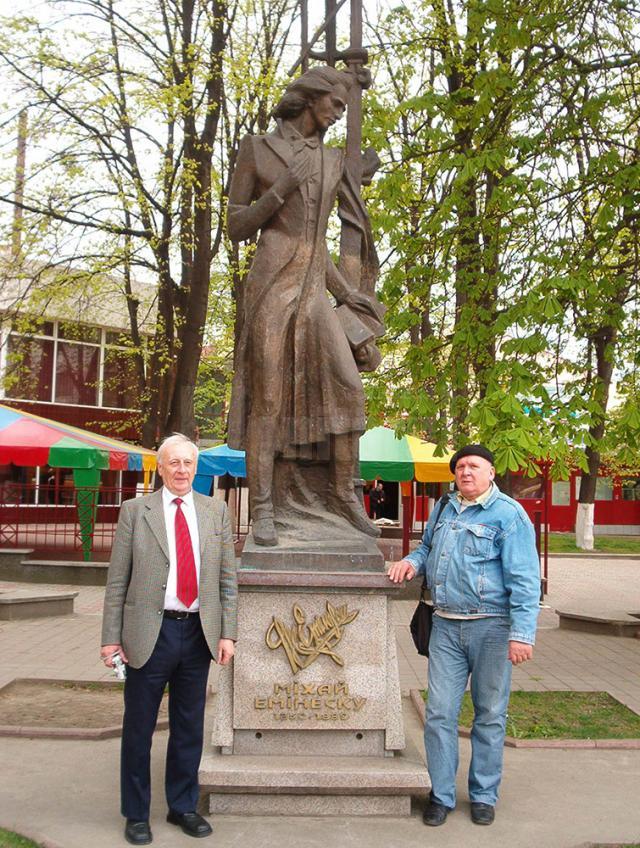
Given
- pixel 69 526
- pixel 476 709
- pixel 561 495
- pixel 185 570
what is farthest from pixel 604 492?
pixel 185 570

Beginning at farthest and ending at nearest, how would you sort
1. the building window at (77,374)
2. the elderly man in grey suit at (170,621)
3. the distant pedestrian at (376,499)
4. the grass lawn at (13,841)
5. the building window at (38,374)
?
the building window at (77,374), the distant pedestrian at (376,499), the building window at (38,374), the elderly man in grey suit at (170,621), the grass lawn at (13,841)

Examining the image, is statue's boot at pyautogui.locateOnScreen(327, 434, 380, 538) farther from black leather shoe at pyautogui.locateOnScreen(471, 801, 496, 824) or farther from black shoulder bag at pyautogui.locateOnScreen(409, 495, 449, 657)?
black leather shoe at pyautogui.locateOnScreen(471, 801, 496, 824)

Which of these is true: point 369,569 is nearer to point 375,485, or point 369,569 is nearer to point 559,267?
point 559,267

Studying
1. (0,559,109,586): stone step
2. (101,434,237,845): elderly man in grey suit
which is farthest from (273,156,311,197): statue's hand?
(0,559,109,586): stone step

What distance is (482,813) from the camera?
4562 millimetres

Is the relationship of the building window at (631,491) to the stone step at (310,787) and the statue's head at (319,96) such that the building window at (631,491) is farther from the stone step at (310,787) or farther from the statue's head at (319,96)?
the stone step at (310,787)

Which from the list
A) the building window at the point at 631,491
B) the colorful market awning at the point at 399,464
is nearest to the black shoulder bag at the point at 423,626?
the colorful market awning at the point at 399,464

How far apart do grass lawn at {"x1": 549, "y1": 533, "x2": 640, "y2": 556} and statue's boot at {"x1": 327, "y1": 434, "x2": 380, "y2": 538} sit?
21.8 m

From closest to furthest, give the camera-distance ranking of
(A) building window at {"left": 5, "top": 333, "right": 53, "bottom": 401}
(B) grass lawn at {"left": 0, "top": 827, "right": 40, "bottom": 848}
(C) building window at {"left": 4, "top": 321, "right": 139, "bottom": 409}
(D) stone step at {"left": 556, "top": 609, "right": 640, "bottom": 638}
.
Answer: (B) grass lawn at {"left": 0, "top": 827, "right": 40, "bottom": 848} → (D) stone step at {"left": 556, "top": 609, "right": 640, "bottom": 638} → (A) building window at {"left": 5, "top": 333, "right": 53, "bottom": 401} → (C) building window at {"left": 4, "top": 321, "right": 139, "bottom": 409}

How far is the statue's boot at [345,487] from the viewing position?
528cm

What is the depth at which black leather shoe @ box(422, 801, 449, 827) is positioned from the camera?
176 inches

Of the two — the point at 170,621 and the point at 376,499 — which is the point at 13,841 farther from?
the point at 376,499

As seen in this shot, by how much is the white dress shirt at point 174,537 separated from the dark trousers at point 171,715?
0.26 feet

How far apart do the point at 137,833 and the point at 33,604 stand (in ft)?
26.6
